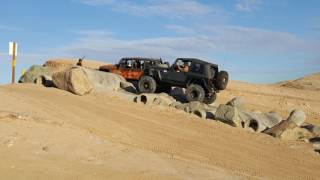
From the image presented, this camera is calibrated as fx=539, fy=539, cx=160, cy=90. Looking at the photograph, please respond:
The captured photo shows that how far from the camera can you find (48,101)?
1453 cm

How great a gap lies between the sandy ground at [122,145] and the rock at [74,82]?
1.12 feet

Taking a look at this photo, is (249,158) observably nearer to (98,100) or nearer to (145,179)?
(145,179)

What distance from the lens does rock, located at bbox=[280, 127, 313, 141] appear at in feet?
55.1

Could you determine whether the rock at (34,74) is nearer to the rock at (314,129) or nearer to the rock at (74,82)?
the rock at (74,82)

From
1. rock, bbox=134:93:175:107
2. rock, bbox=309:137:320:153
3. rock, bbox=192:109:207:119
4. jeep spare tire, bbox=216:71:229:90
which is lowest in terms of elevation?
rock, bbox=309:137:320:153

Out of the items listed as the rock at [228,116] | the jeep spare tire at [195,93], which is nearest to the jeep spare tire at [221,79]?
the jeep spare tire at [195,93]

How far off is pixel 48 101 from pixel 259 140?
5.76 m

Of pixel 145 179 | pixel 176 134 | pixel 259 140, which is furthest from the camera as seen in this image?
pixel 259 140

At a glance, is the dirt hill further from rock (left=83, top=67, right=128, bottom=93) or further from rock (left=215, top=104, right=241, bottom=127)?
rock (left=215, top=104, right=241, bottom=127)

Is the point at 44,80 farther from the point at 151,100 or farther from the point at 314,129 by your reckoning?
the point at 314,129

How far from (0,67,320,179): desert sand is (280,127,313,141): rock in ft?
4.01

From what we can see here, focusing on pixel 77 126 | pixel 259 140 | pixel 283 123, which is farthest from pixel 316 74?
pixel 77 126

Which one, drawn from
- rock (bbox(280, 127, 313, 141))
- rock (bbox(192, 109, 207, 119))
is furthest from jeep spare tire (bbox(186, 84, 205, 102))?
rock (bbox(280, 127, 313, 141))

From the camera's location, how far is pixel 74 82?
55.1 ft
